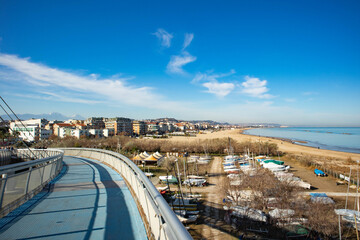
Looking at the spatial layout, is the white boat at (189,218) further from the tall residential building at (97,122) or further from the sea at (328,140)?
the tall residential building at (97,122)

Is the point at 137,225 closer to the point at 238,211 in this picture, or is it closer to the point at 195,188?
the point at 238,211

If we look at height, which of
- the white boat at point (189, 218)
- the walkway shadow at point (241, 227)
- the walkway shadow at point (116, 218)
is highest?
the walkway shadow at point (116, 218)

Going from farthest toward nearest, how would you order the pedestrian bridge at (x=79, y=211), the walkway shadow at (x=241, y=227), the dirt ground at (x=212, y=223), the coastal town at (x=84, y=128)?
the coastal town at (x=84, y=128), the walkway shadow at (x=241, y=227), the dirt ground at (x=212, y=223), the pedestrian bridge at (x=79, y=211)

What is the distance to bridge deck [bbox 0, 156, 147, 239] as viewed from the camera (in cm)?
284

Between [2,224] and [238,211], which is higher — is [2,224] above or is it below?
above

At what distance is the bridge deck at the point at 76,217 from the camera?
9.30ft

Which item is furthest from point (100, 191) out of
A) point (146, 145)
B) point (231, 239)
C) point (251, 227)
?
point (146, 145)

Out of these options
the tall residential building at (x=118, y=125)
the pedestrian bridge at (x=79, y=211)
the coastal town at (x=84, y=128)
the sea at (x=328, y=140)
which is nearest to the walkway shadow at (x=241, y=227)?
the pedestrian bridge at (x=79, y=211)

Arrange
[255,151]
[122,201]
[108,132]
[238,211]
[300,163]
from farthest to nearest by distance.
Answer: [108,132] → [255,151] → [300,163] → [238,211] → [122,201]

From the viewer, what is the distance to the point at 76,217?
11.1ft

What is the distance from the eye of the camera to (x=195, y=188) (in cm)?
2253

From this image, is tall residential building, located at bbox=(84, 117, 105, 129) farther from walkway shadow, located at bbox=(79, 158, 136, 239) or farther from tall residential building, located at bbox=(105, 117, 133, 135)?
walkway shadow, located at bbox=(79, 158, 136, 239)

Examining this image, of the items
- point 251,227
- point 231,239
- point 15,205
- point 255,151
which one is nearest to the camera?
point 15,205

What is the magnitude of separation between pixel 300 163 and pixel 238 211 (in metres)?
26.5
